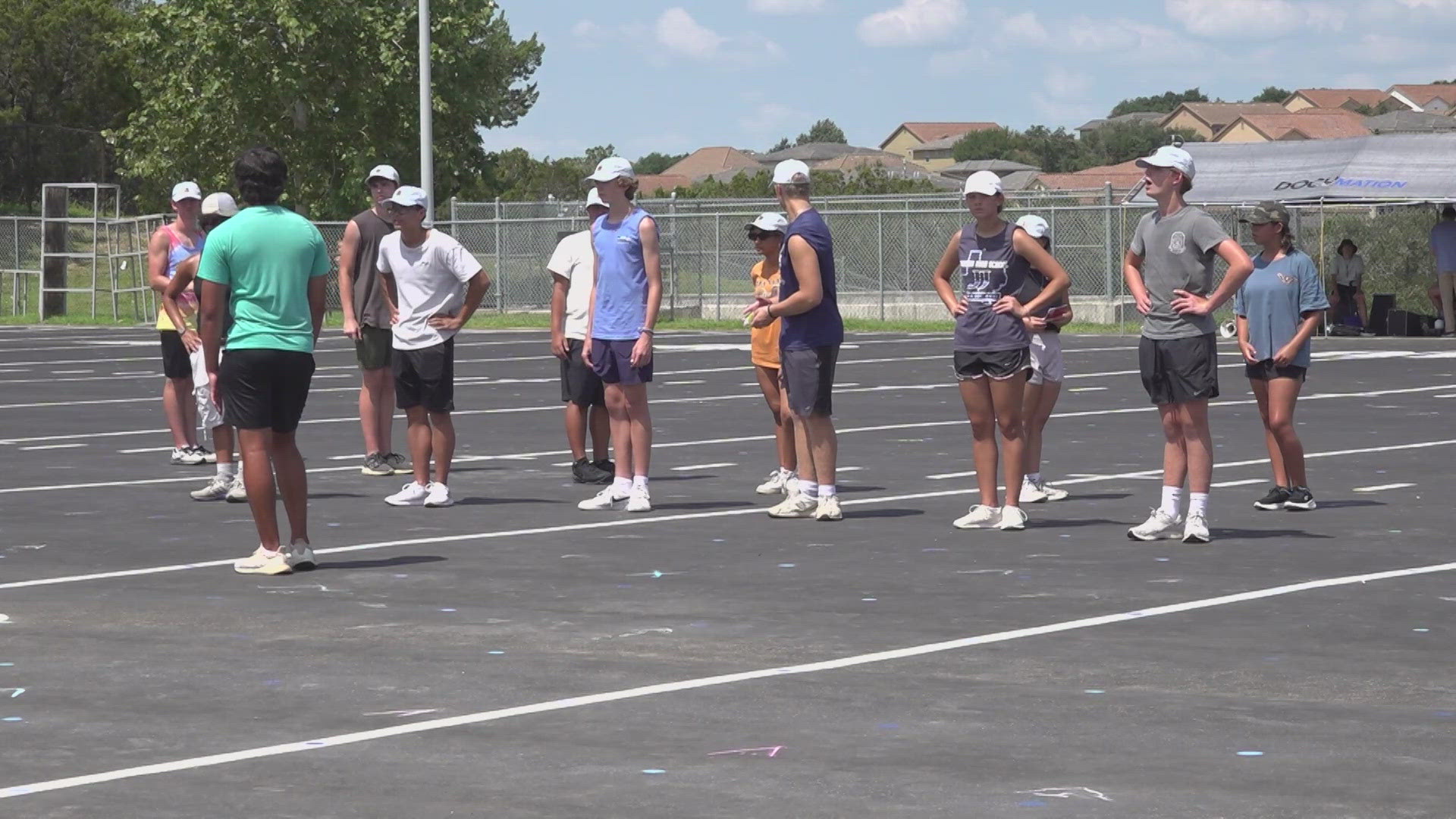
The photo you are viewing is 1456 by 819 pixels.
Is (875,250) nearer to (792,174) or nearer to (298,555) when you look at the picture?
(792,174)

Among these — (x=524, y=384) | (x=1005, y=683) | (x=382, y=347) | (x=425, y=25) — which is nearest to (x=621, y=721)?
(x=1005, y=683)

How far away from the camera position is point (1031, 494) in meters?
12.8

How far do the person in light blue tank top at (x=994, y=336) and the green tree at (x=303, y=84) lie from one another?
4230 cm

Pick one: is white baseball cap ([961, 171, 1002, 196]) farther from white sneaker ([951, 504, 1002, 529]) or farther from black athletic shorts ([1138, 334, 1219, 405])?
white sneaker ([951, 504, 1002, 529])

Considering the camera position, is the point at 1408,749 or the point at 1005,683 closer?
the point at 1408,749

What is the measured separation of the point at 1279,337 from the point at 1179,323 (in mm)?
1635

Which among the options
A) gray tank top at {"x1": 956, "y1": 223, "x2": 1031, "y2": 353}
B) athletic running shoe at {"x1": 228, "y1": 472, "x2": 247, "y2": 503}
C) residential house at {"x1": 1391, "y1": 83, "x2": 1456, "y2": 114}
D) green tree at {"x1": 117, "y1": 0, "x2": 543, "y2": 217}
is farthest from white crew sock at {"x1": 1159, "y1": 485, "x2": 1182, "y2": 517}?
residential house at {"x1": 1391, "y1": 83, "x2": 1456, "y2": 114}

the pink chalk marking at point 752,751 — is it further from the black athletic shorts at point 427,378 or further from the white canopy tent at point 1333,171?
the white canopy tent at point 1333,171

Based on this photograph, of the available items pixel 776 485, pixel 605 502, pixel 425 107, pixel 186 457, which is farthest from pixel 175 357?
pixel 425 107

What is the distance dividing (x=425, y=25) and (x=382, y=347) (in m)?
25.7

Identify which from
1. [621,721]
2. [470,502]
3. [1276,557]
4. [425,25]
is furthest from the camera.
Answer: [425,25]

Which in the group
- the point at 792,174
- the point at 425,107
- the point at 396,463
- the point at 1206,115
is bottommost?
the point at 396,463

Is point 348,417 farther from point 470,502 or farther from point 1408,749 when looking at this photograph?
point 1408,749

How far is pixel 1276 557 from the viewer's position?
1050cm
